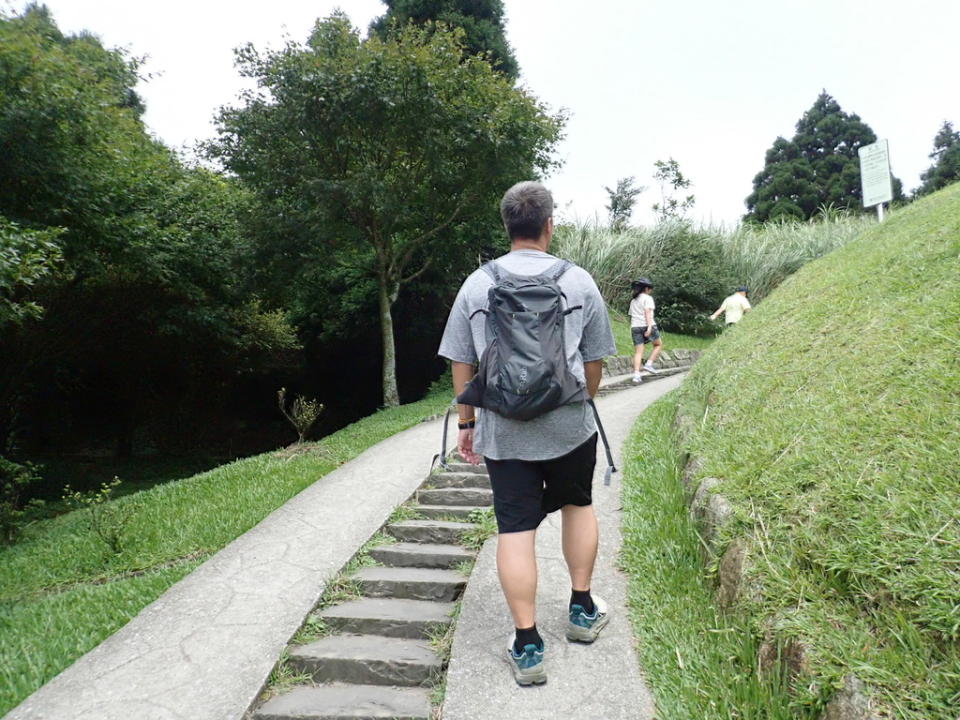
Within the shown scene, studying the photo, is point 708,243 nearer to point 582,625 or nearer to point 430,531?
point 430,531

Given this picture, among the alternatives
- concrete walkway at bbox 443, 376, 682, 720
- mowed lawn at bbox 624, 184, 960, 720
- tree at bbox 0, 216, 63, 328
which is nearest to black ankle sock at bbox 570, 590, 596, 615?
concrete walkway at bbox 443, 376, 682, 720

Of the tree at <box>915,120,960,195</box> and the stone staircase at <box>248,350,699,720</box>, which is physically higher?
the tree at <box>915,120,960,195</box>

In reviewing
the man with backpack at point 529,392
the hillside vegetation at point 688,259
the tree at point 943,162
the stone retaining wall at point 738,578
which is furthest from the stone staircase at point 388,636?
the tree at point 943,162

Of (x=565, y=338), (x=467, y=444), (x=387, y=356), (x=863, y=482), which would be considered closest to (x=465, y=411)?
(x=467, y=444)

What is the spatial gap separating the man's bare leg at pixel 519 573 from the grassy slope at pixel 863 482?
2.73 feet

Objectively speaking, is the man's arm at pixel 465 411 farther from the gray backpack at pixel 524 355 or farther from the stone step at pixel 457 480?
the stone step at pixel 457 480

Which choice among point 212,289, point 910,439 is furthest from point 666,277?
point 910,439

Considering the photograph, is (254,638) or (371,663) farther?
(254,638)

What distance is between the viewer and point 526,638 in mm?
2279

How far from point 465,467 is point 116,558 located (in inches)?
112

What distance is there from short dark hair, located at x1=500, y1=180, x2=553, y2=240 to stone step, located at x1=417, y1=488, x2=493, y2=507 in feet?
8.79

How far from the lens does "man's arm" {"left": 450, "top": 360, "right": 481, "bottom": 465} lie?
240cm

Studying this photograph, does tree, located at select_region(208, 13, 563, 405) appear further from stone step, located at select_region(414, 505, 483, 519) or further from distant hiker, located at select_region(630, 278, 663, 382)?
stone step, located at select_region(414, 505, 483, 519)

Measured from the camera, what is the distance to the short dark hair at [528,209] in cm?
241
